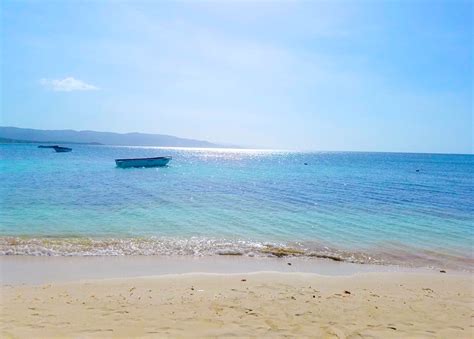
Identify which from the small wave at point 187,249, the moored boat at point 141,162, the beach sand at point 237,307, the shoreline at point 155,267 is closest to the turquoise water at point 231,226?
the small wave at point 187,249

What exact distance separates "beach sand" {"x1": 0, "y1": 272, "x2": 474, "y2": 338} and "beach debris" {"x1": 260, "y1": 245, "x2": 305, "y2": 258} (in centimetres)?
257

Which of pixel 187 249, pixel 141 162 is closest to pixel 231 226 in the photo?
pixel 187 249

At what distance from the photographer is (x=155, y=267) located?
10.0 metres

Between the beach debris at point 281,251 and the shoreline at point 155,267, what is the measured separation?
0.37 meters

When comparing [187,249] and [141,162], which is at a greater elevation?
[141,162]

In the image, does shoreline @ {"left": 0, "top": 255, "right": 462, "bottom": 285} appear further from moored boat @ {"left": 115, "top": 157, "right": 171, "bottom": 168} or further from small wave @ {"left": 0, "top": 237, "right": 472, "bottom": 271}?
moored boat @ {"left": 115, "top": 157, "right": 171, "bottom": 168}

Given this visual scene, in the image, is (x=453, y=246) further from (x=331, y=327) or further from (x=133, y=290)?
(x=133, y=290)

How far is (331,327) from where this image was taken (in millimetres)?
5781

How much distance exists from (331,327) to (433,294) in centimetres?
382

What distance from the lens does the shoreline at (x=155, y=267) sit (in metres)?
9.05

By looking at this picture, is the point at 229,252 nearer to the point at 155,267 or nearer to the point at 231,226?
the point at 155,267

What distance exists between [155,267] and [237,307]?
4155 millimetres

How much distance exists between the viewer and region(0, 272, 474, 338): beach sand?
5.54 metres

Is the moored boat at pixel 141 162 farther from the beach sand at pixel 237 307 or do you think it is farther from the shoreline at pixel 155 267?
the beach sand at pixel 237 307
